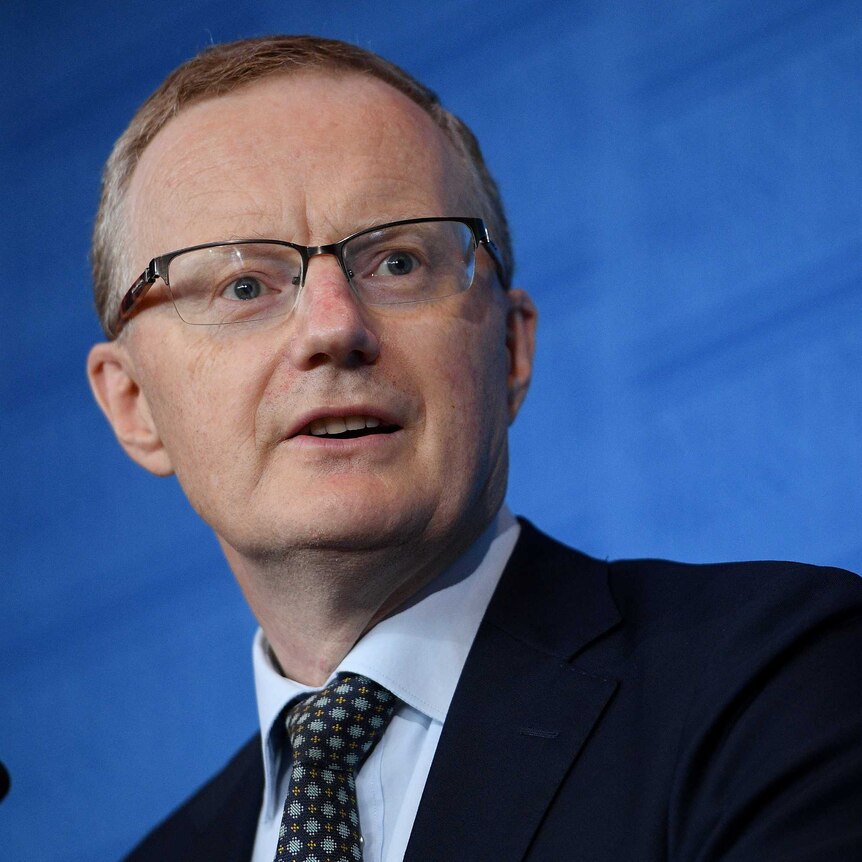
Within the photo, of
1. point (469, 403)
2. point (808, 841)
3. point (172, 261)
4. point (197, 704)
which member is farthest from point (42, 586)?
point (808, 841)

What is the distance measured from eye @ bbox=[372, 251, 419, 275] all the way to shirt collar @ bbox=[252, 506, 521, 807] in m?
0.37

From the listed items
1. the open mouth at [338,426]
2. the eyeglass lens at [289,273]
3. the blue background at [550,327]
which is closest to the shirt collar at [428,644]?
the open mouth at [338,426]

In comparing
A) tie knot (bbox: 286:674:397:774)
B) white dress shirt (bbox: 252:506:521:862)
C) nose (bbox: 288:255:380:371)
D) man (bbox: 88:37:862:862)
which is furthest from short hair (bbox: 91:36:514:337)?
tie knot (bbox: 286:674:397:774)

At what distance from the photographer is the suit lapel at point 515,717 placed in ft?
4.72

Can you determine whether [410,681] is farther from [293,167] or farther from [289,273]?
[293,167]

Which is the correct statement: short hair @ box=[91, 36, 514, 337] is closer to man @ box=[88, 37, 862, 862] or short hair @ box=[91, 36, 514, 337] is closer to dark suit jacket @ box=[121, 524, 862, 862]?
man @ box=[88, 37, 862, 862]

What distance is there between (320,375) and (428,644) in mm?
369

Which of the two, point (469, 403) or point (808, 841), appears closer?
point (808, 841)

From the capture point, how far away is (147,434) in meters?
1.92

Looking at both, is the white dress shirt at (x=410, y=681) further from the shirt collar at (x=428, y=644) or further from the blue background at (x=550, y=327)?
the blue background at (x=550, y=327)

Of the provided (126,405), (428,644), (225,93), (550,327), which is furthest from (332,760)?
(550,327)

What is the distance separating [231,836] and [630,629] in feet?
2.17

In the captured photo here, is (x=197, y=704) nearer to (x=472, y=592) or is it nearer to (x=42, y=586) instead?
(x=42, y=586)

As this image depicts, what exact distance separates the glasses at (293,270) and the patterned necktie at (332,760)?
486 mm
